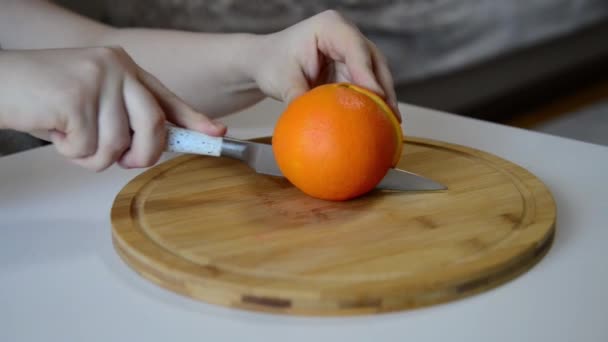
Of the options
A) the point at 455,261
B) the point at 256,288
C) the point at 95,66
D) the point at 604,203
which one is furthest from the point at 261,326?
the point at 604,203

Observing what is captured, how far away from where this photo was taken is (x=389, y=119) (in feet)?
2.34

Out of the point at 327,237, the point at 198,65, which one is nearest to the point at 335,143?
the point at 327,237

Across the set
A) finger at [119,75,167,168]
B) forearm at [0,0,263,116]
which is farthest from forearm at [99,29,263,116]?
finger at [119,75,167,168]

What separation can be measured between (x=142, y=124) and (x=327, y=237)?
194 mm

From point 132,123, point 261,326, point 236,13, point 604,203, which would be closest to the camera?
point 261,326

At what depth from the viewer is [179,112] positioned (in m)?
0.70

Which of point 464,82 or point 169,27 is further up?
point 169,27

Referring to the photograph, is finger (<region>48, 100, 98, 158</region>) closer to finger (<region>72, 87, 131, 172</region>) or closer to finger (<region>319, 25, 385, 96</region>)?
finger (<region>72, 87, 131, 172</region>)

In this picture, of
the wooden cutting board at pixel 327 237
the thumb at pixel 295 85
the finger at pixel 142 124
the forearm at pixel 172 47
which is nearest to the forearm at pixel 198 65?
the forearm at pixel 172 47

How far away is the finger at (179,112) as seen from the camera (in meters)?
0.69

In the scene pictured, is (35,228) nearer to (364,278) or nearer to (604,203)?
(364,278)

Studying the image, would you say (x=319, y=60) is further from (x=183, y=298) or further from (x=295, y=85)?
(x=183, y=298)

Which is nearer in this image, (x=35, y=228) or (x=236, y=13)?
(x=35, y=228)

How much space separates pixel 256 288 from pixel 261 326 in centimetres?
3
